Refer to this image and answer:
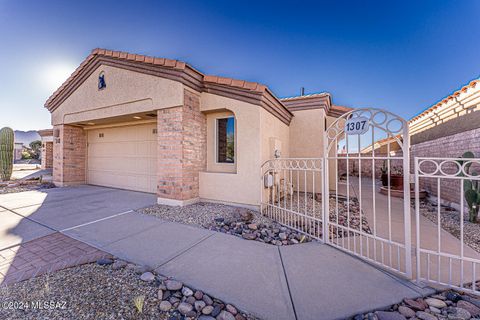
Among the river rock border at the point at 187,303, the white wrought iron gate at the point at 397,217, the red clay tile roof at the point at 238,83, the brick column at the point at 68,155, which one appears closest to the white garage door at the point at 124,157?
A: the brick column at the point at 68,155

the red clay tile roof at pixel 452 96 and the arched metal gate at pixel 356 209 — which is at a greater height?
the red clay tile roof at pixel 452 96

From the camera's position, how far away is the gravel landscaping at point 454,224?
11.6ft

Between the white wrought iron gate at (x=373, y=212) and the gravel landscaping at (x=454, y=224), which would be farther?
the gravel landscaping at (x=454, y=224)

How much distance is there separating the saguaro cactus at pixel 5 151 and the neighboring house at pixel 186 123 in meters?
4.26

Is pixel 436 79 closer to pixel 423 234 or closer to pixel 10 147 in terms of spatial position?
pixel 423 234

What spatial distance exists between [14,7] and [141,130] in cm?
494

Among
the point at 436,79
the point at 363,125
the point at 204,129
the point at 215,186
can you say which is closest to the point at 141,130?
the point at 204,129

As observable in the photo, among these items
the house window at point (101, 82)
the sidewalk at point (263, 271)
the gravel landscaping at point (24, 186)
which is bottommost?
the sidewalk at point (263, 271)

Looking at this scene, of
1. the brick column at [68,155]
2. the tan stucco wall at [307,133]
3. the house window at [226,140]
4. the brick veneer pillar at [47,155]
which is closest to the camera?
the house window at [226,140]

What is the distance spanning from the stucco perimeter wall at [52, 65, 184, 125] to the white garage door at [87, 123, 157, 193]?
1.06m

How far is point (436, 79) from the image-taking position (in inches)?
341

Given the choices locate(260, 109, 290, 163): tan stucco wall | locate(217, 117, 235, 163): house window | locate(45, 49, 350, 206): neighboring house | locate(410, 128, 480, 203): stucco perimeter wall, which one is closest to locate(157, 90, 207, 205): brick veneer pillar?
locate(45, 49, 350, 206): neighboring house

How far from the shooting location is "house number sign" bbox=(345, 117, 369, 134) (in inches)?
110

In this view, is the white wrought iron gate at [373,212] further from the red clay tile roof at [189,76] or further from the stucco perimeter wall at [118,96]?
the stucco perimeter wall at [118,96]
